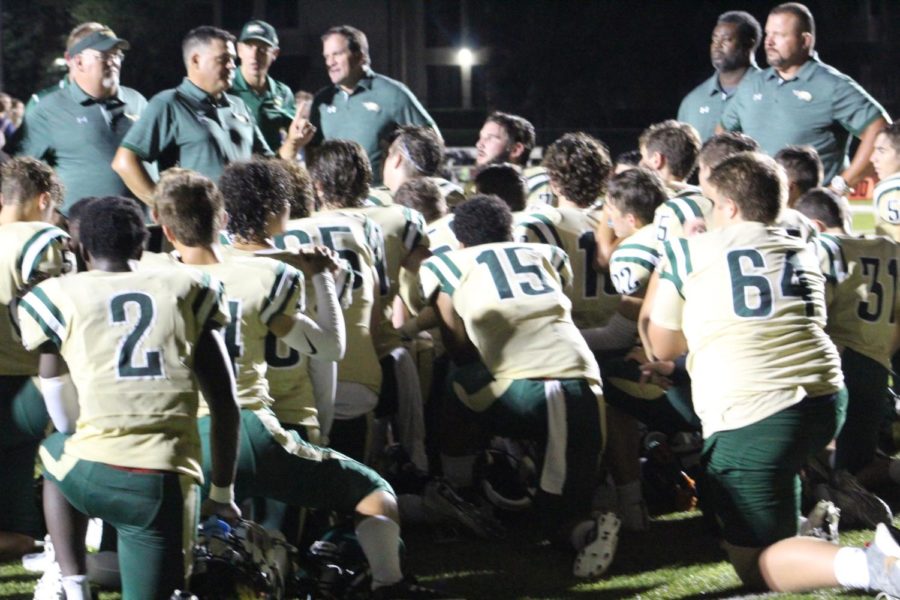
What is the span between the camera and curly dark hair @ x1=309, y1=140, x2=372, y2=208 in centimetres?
585

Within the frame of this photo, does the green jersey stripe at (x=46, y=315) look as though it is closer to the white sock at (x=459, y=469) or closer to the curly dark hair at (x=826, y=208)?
the white sock at (x=459, y=469)

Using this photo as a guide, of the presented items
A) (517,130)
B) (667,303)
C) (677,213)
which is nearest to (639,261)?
(677,213)

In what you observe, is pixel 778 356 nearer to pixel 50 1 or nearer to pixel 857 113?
pixel 857 113

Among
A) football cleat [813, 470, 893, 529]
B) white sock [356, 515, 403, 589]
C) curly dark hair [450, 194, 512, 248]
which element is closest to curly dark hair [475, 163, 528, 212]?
curly dark hair [450, 194, 512, 248]

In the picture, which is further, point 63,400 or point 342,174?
point 342,174

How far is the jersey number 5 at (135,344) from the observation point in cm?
383

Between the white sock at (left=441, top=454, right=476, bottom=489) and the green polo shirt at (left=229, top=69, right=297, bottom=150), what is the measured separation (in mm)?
3507

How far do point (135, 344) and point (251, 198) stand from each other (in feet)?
3.16

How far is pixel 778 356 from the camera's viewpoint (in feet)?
15.3

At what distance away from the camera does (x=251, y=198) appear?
4.64m

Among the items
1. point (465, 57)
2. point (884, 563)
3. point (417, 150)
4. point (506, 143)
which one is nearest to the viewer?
point (884, 563)

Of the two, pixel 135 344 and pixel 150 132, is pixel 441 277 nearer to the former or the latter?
pixel 135 344

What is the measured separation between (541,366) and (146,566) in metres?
1.98

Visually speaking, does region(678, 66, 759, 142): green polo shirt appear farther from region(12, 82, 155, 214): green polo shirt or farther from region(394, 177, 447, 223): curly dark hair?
region(12, 82, 155, 214): green polo shirt
